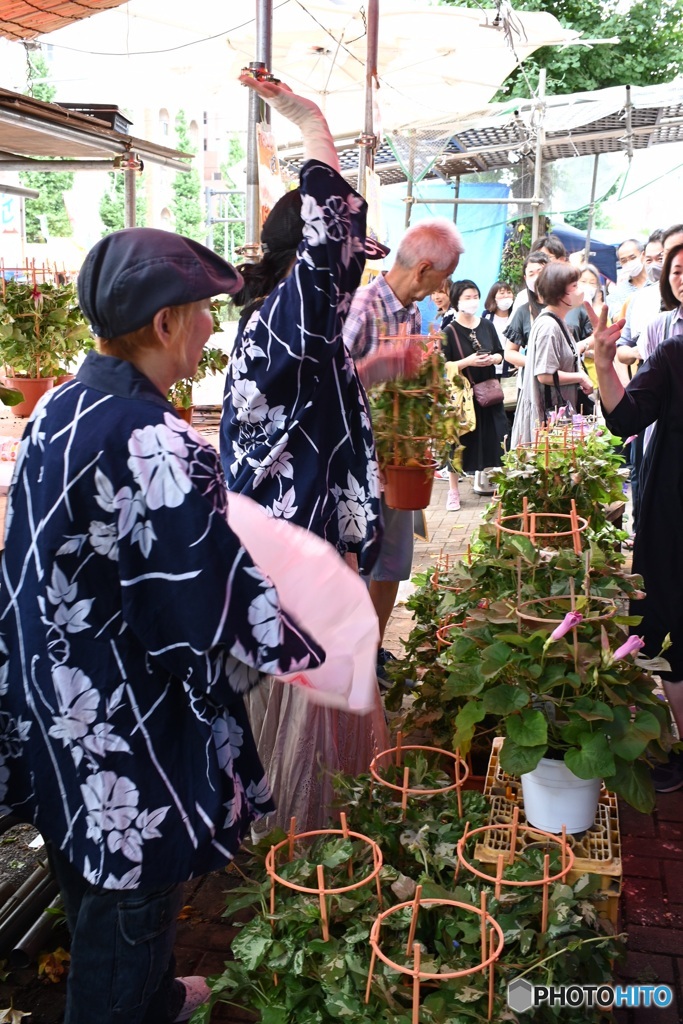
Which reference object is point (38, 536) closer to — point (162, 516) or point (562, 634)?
point (162, 516)

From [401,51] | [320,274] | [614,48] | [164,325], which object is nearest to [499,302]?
[401,51]

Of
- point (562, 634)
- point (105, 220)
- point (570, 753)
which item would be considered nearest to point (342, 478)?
point (562, 634)

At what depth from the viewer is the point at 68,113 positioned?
3.38 meters

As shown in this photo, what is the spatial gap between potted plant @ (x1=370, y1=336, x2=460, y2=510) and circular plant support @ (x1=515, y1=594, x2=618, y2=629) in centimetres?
132

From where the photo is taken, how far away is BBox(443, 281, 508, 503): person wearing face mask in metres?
7.78

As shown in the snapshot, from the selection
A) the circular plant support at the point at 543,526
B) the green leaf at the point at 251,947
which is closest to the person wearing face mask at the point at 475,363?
the circular plant support at the point at 543,526

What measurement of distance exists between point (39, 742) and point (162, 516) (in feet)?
1.58

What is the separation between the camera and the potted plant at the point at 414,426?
361 centimetres

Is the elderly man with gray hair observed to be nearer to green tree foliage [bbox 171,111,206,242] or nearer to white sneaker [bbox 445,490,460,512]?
white sneaker [bbox 445,490,460,512]

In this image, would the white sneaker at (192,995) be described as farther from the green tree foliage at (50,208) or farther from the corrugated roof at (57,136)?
the green tree foliage at (50,208)

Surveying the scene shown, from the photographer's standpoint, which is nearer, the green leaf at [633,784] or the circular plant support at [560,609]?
the green leaf at [633,784]

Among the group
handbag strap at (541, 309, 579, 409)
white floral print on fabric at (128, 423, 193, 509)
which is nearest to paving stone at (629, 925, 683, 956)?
white floral print on fabric at (128, 423, 193, 509)

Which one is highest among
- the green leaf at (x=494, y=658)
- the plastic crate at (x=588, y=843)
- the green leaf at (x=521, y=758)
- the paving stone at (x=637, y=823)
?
the green leaf at (x=494, y=658)

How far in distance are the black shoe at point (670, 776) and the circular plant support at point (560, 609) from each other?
4.20 feet
